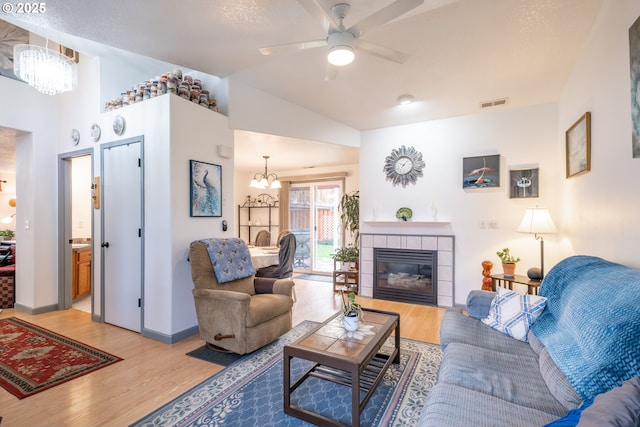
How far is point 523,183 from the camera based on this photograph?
3.73 meters

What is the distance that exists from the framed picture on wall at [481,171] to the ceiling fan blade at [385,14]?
108 inches

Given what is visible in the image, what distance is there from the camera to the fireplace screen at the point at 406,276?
4.27 metres

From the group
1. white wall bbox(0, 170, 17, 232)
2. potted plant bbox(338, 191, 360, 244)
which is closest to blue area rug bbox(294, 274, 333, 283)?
potted plant bbox(338, 191, 360, 244)

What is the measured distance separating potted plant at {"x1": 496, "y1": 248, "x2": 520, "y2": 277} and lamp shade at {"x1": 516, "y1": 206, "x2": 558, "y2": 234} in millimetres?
429

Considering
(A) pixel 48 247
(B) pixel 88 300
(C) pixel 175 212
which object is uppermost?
(C) pixel 175 212

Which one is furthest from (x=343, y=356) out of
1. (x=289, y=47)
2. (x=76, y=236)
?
(x=76, y=236)

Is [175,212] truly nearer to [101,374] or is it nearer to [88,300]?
[101,374]

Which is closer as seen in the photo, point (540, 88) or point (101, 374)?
point (101, 374)

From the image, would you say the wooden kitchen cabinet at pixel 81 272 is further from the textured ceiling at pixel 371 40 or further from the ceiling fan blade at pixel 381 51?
the ceiling fan blade at pixel 381 51

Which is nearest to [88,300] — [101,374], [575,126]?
[101,374]

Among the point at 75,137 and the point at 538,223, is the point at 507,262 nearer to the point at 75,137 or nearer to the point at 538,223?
the point at 538,223

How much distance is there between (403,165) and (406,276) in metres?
1.70

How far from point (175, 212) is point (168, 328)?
1146 millimetres

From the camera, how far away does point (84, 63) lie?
3.83 meters
